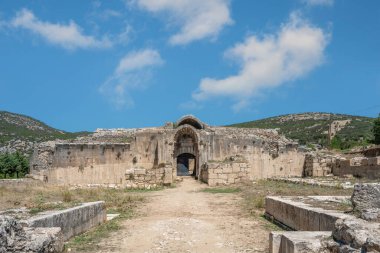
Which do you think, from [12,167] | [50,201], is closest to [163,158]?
[50,201]

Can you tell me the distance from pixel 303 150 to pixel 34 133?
45.7 meters

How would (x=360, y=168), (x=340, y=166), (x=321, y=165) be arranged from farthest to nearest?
(x=321, y=165) < (x=340, y=166) < (x=360, y=168)

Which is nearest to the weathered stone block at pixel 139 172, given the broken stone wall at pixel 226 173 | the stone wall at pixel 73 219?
the broken stone wall at pixel 226 173

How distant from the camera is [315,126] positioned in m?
61.2

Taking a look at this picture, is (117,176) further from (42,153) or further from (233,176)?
(233,176)

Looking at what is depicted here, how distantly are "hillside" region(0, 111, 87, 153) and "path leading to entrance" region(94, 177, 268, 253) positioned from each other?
44.0m

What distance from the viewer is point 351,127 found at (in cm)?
5872

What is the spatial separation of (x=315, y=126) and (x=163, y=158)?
40.9 metres

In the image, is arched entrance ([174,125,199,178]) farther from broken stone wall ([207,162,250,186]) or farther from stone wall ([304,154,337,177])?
stone wall ([304,154,337,177])

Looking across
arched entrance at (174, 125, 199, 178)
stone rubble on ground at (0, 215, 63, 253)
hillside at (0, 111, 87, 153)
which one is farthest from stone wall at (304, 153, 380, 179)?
hillside at (0, 111, 87, 153)

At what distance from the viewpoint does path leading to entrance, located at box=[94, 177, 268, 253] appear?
25.1 ft

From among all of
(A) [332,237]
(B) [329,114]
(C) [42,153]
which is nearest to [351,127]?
(B) [329,114]

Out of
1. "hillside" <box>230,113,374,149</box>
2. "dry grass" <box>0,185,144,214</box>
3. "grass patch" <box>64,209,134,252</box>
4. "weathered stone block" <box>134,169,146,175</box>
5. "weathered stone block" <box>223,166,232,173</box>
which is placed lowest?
"grass patch" <box>64,209,134,252</box>

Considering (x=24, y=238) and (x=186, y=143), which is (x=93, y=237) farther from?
(x=186, y=143)
